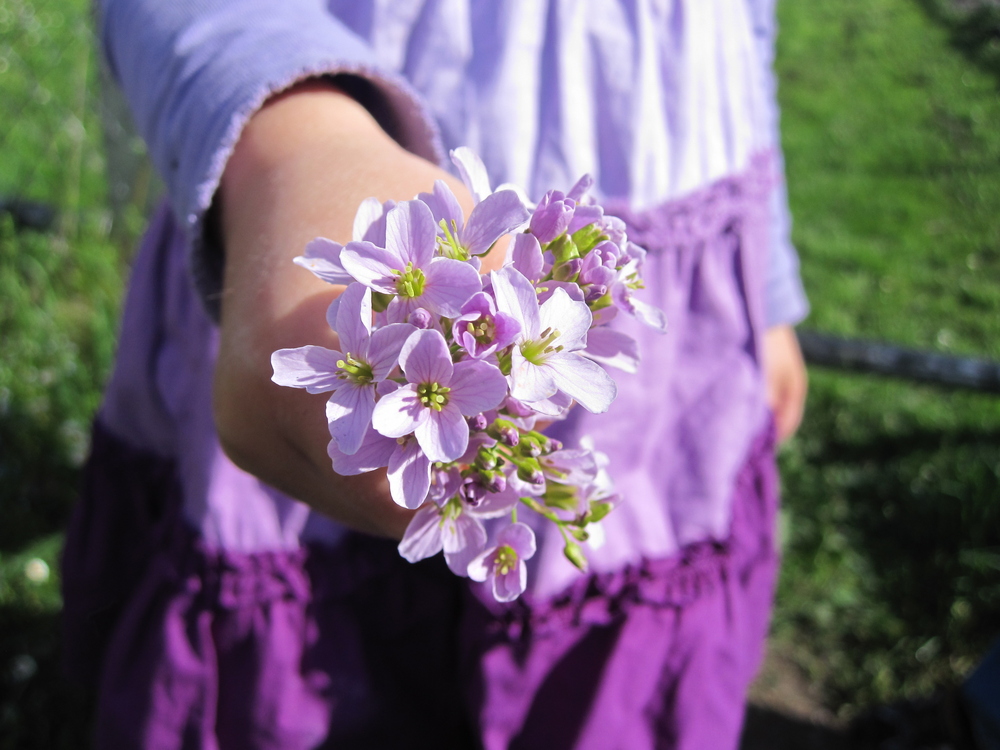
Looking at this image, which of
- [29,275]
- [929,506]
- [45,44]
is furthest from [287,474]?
[45,44]

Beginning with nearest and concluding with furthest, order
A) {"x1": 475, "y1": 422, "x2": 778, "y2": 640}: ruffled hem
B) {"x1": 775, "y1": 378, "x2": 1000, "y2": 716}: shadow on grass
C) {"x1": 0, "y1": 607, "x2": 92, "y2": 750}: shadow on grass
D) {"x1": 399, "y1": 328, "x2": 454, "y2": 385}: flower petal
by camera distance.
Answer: {"x1": 399, "y1": 328, "x2": 454, "y2": 385}: flower petal → {"x1": 475, "y1": 422, "x2": 778, "y2": 640}: ruffled hem → {"x1": 0, "y1": 607, "x2": 92, "y2": 750}: shadow on grass → {"x1": 775, "y1": 378, "x2": 1000, "y2": 716}: shadow on grass

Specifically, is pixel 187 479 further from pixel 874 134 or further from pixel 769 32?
pixel 874 134

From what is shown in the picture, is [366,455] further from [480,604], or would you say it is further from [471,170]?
[480,604]

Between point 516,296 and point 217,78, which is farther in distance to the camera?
point 217,78

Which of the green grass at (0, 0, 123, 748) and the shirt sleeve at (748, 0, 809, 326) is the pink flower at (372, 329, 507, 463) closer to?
the shirt sleeve at (748, 0, 809, 326)

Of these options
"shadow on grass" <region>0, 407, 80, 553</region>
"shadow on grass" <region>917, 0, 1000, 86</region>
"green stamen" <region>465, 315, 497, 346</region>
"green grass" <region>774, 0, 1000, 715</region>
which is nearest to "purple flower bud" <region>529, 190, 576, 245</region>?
"green stamen" <region>465, 315, 497, 346</region>

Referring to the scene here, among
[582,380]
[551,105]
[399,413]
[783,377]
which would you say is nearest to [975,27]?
[783,377]
